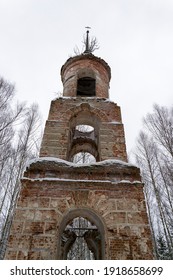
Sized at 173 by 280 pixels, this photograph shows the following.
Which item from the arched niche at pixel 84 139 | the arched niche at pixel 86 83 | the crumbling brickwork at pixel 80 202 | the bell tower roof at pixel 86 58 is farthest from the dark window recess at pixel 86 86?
the crumbling brickwork at pixel 80 202

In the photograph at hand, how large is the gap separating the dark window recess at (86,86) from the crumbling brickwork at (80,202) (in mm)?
3529

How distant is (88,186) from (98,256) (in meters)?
2.65

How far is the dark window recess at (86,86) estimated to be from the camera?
11.3 meters

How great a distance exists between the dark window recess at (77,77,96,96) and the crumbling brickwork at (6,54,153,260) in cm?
353

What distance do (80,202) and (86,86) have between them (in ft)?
23.5

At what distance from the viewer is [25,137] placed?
15.4m

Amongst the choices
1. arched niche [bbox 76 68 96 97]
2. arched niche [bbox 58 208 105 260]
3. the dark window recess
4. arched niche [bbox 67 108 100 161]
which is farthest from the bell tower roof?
arched niche [bbox 58 208 105 260]

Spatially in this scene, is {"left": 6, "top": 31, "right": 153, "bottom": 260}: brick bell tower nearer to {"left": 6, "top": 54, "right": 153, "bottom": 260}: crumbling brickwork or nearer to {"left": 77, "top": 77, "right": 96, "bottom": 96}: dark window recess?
{"left": 6, "top": 54, "right": 153, "bottom": 260}: crumbling brickwork

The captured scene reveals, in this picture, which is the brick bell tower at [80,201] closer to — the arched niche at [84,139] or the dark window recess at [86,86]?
the arched niche at [84,139]

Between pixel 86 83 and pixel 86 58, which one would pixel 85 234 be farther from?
pixel 86 58

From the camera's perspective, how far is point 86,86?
1145cm

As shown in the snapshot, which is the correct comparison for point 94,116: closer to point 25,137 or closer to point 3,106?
point 3,106

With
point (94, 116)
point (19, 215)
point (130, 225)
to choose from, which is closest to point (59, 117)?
point (94, 116)

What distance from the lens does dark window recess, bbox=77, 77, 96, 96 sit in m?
11.3
